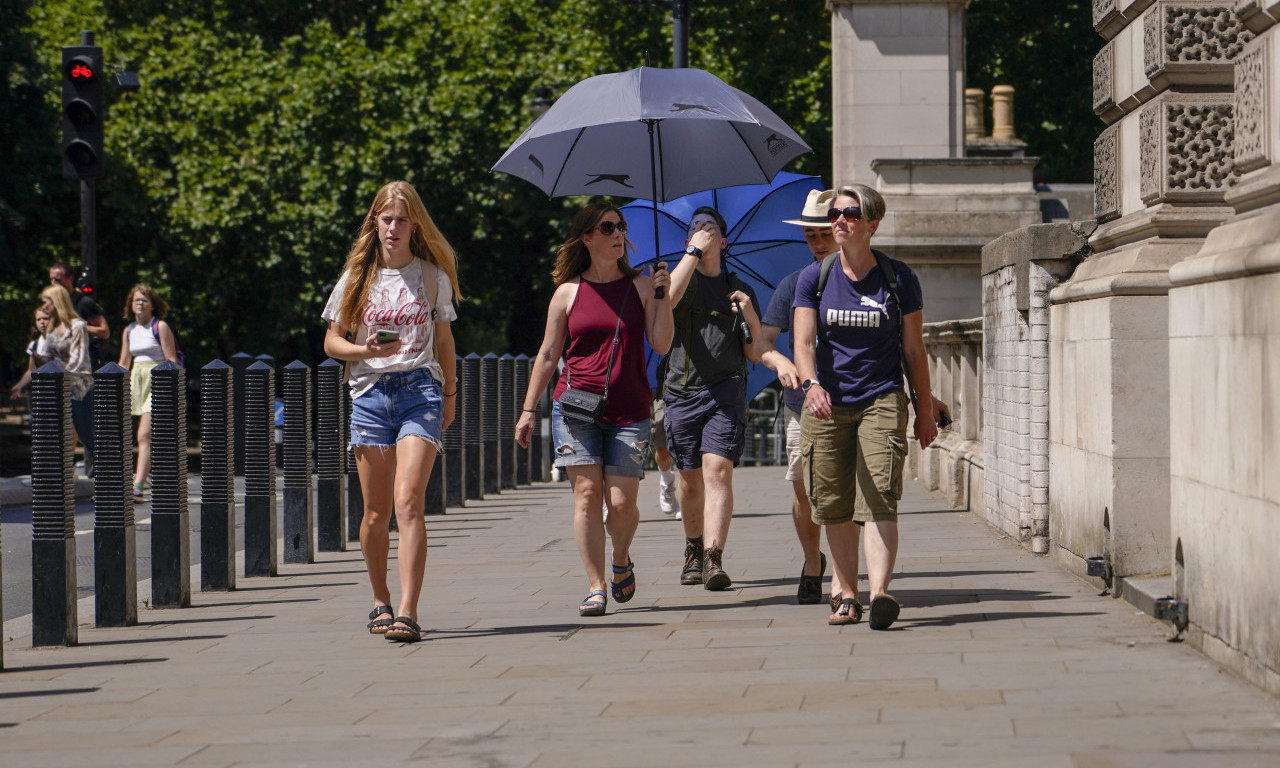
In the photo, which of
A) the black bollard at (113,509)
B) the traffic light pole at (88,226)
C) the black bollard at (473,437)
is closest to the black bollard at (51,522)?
the black bollard at (113,509)

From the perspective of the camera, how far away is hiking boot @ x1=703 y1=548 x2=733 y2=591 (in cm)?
895

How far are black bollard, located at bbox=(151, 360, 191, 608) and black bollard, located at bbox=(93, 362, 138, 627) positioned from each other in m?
0.53

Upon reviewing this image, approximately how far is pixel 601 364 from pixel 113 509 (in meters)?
2.30

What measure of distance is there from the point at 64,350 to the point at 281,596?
8.69m

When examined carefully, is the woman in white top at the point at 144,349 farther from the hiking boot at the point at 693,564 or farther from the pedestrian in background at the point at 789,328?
the pedestrian in background at the point at 789,328

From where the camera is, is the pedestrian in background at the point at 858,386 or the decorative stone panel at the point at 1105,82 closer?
the pedestrian in background at the point at 858,386

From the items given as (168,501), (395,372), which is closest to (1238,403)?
(395,372)

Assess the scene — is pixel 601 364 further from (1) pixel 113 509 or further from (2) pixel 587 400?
(1) pixel 113 509

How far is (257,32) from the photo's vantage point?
4731 centimetres

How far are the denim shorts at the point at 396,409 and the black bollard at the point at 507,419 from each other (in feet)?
30.9

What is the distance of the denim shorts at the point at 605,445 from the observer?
26.4ft

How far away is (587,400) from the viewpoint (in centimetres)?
796

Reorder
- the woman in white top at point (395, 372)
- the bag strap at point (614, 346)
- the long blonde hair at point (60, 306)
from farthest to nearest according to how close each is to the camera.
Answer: the long blonde hair at point (60, 306), the bag strap at point (614, 346), the woman in white top at point (395, 372)

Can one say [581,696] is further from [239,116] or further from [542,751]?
[239,116]
